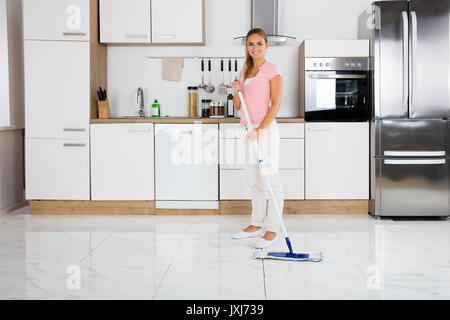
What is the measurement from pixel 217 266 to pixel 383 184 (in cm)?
190

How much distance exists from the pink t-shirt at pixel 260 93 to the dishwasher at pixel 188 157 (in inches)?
40.7

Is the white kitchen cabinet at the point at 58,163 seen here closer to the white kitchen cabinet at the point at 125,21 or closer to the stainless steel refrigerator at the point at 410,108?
the white kitchen cabinet at the point at 125,21

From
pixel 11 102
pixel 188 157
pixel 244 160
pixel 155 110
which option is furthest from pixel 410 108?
pixel 11 102

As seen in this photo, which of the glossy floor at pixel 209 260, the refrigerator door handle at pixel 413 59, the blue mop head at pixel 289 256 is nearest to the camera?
the glossy floor at pixel 209 260

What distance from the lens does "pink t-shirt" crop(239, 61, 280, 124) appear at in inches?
126

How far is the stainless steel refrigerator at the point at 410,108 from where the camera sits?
402cm

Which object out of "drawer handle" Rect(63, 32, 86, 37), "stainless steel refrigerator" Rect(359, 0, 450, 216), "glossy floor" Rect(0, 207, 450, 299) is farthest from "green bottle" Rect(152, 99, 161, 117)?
"stainless steel refrigerator" Rect(359, 0, 450, 216)

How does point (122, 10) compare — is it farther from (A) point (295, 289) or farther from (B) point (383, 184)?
(A) point (295, 289)

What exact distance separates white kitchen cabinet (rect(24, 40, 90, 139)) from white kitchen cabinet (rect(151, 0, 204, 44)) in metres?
0.62

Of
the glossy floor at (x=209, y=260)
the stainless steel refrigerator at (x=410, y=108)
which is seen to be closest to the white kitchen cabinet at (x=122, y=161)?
the glossy floor at (x=209, y=260)

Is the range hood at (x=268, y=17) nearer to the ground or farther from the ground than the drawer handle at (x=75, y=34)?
farther from the ground

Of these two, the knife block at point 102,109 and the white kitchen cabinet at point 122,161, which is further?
the knife block at point 102,109

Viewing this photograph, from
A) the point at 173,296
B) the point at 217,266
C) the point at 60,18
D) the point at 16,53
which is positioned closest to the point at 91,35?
the point at 60,18

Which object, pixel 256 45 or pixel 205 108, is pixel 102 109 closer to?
pixel 205 108
